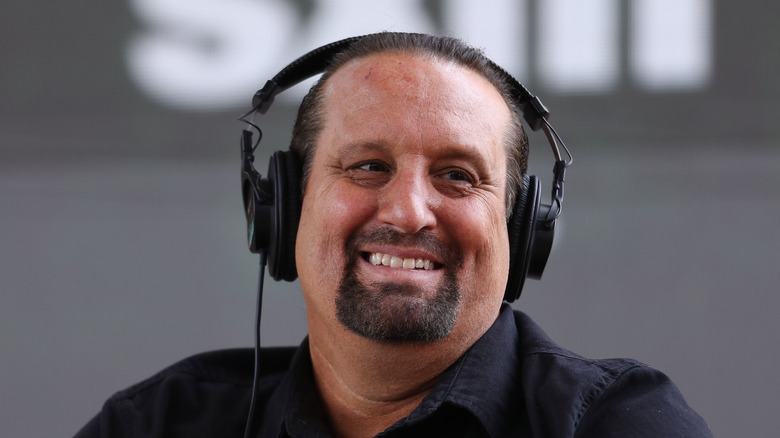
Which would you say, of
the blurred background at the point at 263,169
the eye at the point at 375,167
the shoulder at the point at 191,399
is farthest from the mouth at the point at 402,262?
the blurred background at the point at 263,169

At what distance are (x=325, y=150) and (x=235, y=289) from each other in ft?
3.14

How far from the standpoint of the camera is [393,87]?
114 cm

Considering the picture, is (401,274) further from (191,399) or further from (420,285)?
(191,399)

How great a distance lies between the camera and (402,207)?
1.06 m

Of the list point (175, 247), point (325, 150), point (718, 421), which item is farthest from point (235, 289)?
point (718, 421)

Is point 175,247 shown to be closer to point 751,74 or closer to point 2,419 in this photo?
point 2,419

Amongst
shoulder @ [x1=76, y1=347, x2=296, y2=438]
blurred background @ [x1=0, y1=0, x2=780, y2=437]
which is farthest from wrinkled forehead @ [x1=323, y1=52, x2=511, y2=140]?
blurred background @ [x1=0, y1=0, x2=780, y2=437]

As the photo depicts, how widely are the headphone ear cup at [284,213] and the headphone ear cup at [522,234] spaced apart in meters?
Answer: 0.30

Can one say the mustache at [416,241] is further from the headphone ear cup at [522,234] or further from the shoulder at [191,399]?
the shoulder at [191,399]

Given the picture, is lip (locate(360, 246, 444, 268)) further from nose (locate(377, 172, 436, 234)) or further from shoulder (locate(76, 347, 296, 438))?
shoulder (locate(76, 347, 296, 438))

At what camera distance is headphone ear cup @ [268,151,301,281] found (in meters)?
1.16

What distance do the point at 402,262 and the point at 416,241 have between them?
1.3 inches

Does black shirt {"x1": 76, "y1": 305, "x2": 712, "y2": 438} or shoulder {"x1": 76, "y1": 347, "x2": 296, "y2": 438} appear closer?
black shirt {"x1": 76, "y1": 305, "x2": 712, "y2": 438}

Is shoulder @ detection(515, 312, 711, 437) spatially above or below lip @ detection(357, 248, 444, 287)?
below
